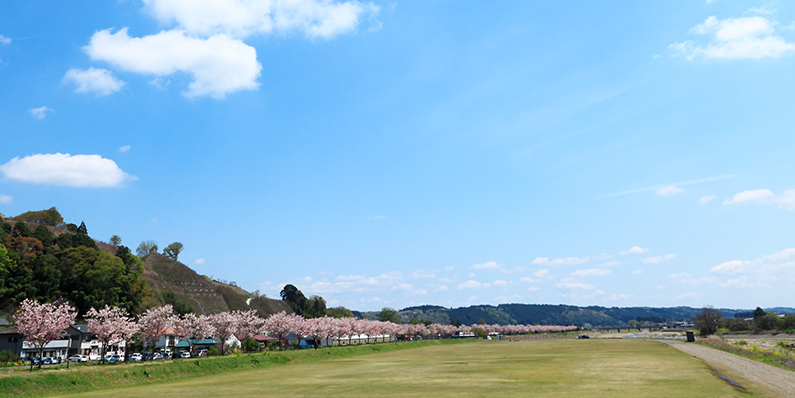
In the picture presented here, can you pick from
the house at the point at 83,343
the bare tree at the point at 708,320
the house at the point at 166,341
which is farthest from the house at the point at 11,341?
the bare tree at the point at 708,320

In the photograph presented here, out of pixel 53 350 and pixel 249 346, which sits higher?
pixel 53 350

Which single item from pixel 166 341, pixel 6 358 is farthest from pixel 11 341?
pixel 166 341

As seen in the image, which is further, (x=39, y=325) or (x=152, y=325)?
(x=152, y=325)

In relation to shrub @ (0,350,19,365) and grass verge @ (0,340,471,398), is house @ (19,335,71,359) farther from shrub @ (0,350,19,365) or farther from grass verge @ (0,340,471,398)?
grass verge @ (0,340,471,398)

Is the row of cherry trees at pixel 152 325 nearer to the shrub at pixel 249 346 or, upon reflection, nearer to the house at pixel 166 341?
the shrub at pixel 249 346

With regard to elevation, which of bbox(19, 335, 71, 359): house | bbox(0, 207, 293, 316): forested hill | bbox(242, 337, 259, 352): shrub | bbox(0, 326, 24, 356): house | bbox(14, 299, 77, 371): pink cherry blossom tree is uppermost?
bbox(0, 207, 293, 316): forested hill

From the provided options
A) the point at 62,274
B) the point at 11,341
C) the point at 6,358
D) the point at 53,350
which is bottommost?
the point at 53,350

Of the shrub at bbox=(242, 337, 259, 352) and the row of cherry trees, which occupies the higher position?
the row of cherry trees

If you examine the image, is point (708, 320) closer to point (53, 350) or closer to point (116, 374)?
point (116, 374)

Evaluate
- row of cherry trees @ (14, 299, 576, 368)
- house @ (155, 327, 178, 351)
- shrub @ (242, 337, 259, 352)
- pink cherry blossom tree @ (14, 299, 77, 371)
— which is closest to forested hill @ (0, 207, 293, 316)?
house @ (155, 327, 178, 351)

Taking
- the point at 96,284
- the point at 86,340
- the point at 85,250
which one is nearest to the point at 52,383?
the point at 86,340

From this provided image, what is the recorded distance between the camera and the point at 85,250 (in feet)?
428

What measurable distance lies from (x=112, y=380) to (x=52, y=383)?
18.6 ft

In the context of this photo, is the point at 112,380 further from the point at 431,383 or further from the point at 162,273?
the point at 162,273
